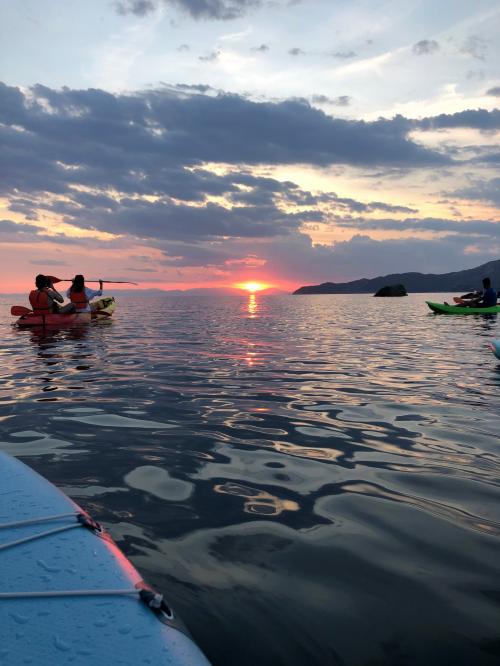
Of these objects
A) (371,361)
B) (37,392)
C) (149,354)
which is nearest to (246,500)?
(37,392)

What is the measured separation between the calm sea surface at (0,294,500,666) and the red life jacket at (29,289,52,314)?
34.7 ft

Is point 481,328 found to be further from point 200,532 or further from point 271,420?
point 200,532

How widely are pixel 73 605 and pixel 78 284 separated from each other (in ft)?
66.9

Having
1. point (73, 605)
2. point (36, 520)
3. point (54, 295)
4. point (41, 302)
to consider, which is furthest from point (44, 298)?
point (73, 605)

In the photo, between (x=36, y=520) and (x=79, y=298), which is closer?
(x=36, y=520)

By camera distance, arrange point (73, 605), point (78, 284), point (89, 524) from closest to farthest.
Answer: point (73, 605)
point (89, 524)
point (78, 284)

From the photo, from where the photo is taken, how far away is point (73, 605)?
210 cm

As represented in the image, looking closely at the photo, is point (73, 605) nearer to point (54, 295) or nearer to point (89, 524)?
point (89, 524)

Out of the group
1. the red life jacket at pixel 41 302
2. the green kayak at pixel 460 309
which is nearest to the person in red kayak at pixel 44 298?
the red life jacket at pixel 41 302

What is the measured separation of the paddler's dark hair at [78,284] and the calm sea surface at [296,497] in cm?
1221

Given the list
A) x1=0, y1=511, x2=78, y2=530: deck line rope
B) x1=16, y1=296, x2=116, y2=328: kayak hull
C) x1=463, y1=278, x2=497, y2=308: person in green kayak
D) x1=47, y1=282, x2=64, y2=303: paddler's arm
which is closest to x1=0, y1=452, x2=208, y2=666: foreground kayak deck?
x1=0, y1=511, x2=78, y2=530: deck line rope

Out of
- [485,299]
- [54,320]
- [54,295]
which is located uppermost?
[54,295]

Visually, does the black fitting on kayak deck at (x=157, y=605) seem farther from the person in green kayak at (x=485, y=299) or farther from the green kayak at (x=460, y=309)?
the person in green kayak at (x=485, y=299)

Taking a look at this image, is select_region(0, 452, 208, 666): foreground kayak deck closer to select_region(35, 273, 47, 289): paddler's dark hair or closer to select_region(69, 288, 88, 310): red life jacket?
select_region(35, 273, 47, 289): paddler's dark hair
